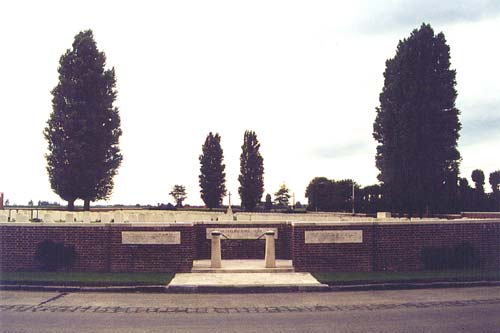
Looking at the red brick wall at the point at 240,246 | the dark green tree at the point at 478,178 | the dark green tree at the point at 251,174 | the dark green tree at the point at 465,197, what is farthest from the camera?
the dark green tree at the point at 251,174

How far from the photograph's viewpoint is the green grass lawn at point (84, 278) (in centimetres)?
1270

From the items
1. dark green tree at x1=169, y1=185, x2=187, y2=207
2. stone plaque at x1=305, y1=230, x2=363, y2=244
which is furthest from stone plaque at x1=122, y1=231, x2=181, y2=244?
dark green tree at x1=169, y1=185, x2=187, y2=207

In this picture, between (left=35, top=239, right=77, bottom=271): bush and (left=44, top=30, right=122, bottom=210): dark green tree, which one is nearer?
(left=35, top=239, right=77, bottom=271): bush

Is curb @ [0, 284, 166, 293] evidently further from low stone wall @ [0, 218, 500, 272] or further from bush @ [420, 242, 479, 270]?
bush @ [420, 242, 479, 270]

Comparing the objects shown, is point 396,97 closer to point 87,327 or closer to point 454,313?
point 454,313

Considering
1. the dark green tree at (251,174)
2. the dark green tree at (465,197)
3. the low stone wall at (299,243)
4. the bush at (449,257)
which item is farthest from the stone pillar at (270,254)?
the dark green tree at (251,174)

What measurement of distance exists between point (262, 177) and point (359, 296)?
5493cm

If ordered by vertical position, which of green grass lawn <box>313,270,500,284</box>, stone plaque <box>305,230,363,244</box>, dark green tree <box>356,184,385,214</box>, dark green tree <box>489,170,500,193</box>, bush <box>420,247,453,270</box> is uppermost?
dark green tree <box>489,170,500,193</box>

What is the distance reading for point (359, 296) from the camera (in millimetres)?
11477

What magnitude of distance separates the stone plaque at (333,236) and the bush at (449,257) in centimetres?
217

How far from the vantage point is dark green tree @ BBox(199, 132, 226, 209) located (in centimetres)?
6569

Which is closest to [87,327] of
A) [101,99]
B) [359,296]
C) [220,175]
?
[359,296]

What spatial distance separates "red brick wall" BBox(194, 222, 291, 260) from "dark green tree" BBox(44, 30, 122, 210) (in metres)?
25.8

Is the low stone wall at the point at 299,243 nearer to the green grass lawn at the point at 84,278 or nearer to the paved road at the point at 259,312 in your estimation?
the green grass lawn at the point at 84,278
